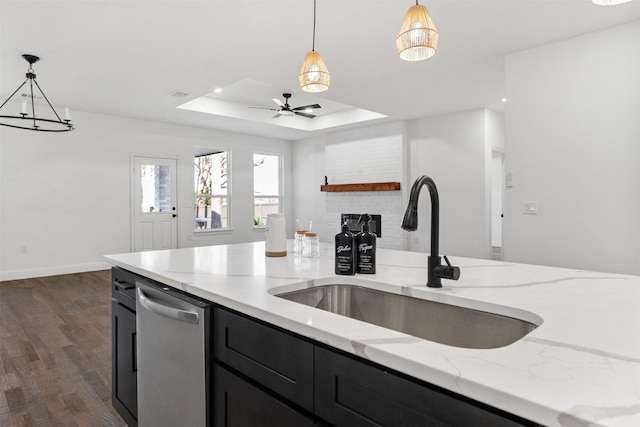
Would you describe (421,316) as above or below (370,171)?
below

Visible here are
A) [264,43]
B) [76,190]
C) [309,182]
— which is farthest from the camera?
[309,182]

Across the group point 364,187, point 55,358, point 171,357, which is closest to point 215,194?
point 364,187

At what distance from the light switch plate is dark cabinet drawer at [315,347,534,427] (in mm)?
3452

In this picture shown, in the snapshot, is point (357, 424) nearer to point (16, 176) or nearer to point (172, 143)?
point (16, 176)

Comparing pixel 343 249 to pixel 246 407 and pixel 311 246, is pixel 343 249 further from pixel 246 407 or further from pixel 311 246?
pixel 246 407

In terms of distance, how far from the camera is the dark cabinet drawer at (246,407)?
95cm

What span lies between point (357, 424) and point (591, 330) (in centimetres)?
56

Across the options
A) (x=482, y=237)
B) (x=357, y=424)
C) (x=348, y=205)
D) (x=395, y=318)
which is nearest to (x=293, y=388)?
(x=357, y=424)

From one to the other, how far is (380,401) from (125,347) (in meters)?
1.50

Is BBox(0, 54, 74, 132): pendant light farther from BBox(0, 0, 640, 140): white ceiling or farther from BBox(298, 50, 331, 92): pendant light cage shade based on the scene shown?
Answer: BBox(298, 50, 331, 92): pendant light cage shade

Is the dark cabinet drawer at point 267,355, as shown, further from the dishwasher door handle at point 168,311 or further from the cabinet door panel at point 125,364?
the cabinet door panel at point 125,364

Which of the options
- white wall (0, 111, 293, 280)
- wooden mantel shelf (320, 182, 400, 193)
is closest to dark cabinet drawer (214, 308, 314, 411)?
wooden mantel shelf (320, 182, 400, 193)

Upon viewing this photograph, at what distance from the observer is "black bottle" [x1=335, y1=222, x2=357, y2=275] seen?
146 centimetres

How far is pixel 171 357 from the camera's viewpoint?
54.1 inches
